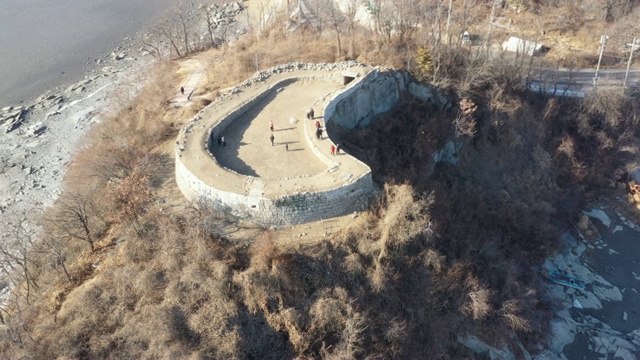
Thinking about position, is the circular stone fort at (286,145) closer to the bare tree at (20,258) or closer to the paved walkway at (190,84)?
the paved walkway at (190,84)

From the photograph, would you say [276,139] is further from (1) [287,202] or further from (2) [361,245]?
(2) [361,245]

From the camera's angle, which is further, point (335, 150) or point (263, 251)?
point (335, 150)

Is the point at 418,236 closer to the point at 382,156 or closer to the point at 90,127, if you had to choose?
the point at 382,156

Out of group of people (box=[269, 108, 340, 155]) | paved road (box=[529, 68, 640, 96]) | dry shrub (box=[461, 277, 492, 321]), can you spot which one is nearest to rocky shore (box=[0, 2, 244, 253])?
group of people (box=[269, 108, 340, 155])

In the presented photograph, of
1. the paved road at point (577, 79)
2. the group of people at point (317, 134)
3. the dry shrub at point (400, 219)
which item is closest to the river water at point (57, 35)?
the group of people at point (317, 134)

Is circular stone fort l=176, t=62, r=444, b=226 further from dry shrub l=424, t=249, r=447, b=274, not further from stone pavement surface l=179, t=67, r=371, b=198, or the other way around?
dry shrub l=424, t=249, r=447, b=274

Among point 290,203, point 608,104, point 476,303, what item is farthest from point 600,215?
point 290,203

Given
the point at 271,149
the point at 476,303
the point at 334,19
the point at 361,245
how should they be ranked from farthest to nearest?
the point at 334,19 < the point at 271,149 < the point at 476,303 < the point at 361,245

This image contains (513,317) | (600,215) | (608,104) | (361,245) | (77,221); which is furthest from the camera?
(608,104)
